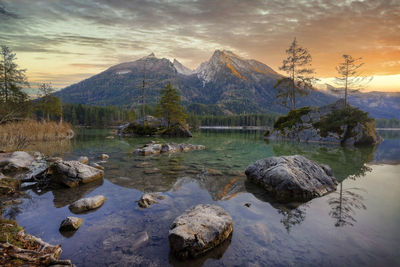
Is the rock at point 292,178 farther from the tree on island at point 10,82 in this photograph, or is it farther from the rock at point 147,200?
the tree on island at point 10,82

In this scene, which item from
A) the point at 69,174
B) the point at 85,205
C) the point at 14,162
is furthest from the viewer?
the point at 14,162

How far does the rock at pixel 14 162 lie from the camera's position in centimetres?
1353

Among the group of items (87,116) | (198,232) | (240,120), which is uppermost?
(87,116)

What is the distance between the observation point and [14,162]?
14.0m

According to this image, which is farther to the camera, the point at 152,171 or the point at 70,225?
the point at 152,171

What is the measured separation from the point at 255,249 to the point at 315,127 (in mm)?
39239

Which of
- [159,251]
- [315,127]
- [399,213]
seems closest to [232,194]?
[159,251]

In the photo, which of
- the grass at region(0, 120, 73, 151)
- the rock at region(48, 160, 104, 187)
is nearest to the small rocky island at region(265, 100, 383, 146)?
the rock at region(48, 160, 104, 187)

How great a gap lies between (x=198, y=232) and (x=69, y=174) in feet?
29.9

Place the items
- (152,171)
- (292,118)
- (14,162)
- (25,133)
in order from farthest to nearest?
(292,118), (25,133), (152,171), (14,162)

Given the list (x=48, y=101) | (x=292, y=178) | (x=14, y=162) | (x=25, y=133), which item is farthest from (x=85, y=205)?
(x=48, y=101)

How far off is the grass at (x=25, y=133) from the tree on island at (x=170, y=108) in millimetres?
21477

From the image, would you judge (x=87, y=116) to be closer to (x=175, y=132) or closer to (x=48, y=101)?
(x=48, y=101)

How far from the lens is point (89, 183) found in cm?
1165
